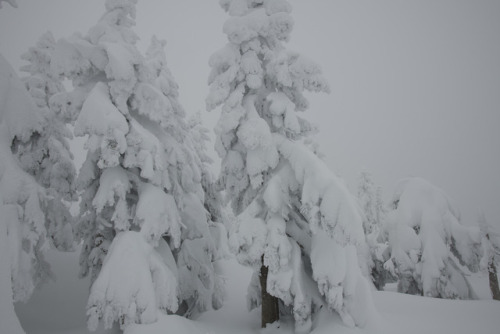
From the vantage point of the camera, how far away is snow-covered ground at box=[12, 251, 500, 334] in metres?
11.4

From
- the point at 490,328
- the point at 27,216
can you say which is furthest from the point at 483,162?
the point at 27,216

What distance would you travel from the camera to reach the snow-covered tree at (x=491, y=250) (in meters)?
18.6

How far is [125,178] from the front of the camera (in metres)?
11.7

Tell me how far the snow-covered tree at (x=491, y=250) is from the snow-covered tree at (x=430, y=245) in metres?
0.88

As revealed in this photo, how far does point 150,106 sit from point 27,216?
17.6 ft

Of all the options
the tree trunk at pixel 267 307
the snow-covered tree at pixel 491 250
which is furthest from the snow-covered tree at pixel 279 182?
the snow-covered tree at pixel 491 250

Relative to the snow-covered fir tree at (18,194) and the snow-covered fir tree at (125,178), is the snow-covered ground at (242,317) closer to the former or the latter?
the snow-covered fir tree at (125,178)

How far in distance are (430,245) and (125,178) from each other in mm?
16256

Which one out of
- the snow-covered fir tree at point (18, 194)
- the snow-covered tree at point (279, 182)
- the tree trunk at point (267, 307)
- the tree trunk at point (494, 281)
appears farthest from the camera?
the tree trunk at point (494, 281)

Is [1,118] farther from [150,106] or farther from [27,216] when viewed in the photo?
[150,106]

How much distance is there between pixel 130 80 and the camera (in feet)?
38.9

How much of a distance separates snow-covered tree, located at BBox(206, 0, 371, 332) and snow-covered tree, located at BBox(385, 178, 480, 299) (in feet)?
26.3

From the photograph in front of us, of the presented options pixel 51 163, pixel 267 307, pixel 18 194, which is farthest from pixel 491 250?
pixel 51 163

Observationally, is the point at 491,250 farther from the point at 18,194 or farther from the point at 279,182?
the point at 18,194
